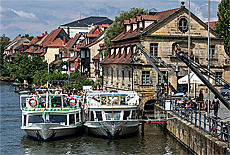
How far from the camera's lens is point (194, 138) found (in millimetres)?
24484

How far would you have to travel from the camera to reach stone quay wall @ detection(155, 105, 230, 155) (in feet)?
65.2

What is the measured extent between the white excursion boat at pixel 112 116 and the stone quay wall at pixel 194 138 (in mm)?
3006

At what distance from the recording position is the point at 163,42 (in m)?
43.8

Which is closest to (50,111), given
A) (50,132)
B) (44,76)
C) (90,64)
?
(50,132)

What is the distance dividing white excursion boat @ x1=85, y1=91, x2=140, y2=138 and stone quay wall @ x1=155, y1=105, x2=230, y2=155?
118 inches

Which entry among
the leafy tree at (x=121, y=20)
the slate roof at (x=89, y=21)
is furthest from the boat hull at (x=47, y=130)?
the slate roof at (x=89, y=21)

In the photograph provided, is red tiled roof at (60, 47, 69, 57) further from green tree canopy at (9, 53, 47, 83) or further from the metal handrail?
the metal handrail

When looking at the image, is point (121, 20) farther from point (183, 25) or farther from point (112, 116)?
point (112, 116)

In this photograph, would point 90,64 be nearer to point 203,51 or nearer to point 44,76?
point 44,76

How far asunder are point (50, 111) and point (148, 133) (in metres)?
8.65

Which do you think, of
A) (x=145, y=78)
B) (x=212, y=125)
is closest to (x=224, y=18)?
(x=145, y=78)

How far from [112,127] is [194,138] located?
7.80 meters

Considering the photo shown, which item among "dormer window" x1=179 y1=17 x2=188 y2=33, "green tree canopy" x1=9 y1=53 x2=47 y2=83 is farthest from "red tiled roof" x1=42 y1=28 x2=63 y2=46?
"dormer window" x1=179 y1=17 x2=188 y2=33

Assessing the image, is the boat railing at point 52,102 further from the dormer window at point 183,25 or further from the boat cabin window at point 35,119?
the dormer window at point 183,25
